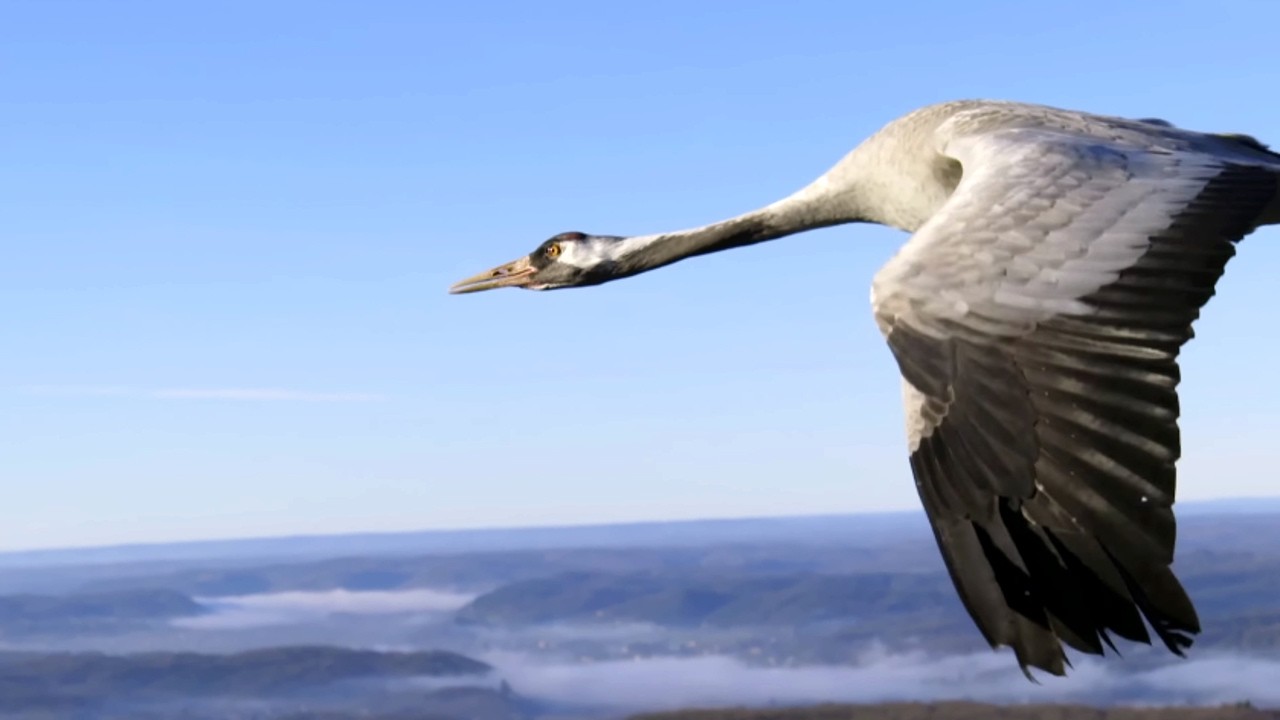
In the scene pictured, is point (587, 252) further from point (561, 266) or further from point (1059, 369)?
point (1059, 369)

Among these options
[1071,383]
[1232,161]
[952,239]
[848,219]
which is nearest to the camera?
[1071,383]

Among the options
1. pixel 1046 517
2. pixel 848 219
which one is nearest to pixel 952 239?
pixel 1046 517

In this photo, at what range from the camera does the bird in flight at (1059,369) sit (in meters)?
8.26

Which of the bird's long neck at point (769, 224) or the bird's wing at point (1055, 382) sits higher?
the bird's long neck at point (769, 224)

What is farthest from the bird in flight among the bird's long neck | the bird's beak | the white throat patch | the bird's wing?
the bird's beak

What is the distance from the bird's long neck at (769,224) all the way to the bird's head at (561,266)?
2.48 ft

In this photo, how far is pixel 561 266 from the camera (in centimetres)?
1653

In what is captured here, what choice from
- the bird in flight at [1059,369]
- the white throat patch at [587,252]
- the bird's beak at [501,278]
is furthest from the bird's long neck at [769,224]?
the bird in flight at [1059,369]

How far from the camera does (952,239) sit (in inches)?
374

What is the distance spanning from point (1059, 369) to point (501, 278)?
365 inches

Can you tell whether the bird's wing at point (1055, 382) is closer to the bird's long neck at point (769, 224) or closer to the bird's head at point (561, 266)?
the bird's long neck at point (769, 224)

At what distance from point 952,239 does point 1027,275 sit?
0.52 meters

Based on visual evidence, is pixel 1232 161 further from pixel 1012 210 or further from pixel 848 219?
pixel 848 219

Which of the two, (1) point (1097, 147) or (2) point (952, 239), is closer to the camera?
(2) point (952, 239)
